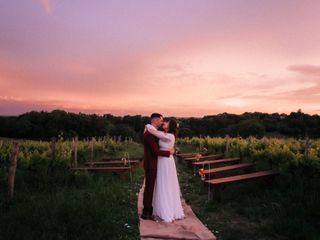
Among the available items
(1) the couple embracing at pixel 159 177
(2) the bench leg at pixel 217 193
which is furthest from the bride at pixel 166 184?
(2) the bench leg at pixel 217 193

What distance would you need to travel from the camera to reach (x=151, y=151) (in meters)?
7.25

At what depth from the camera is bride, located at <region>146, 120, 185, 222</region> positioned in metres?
7.14

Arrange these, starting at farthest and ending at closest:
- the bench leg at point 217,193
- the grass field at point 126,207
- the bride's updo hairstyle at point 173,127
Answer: the bench leg at point 217,193
the bride's updo hairstyle at point 173,127
the grass field at point 126,207

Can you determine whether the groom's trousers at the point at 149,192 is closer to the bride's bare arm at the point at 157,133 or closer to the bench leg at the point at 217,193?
the bride's bare arm at the point at 157,133

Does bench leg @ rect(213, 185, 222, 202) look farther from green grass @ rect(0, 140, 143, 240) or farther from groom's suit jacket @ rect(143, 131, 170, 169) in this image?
Result: groom's suit jacket @ rect(143, 131, 170, 169)

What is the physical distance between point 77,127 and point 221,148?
2142 inches

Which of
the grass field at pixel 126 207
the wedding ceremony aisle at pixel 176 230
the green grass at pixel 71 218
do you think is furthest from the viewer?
the grass field at pixel 126 207

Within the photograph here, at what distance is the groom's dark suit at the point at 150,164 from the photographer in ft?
23.6

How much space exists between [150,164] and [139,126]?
79407 mm

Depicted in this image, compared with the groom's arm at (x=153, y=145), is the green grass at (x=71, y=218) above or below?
below

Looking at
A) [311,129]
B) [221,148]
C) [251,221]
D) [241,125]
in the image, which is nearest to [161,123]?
[251,221]

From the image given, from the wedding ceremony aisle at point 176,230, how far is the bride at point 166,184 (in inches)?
10.2

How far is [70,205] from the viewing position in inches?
270

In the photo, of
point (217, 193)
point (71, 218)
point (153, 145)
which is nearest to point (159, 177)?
point (153, 145)
